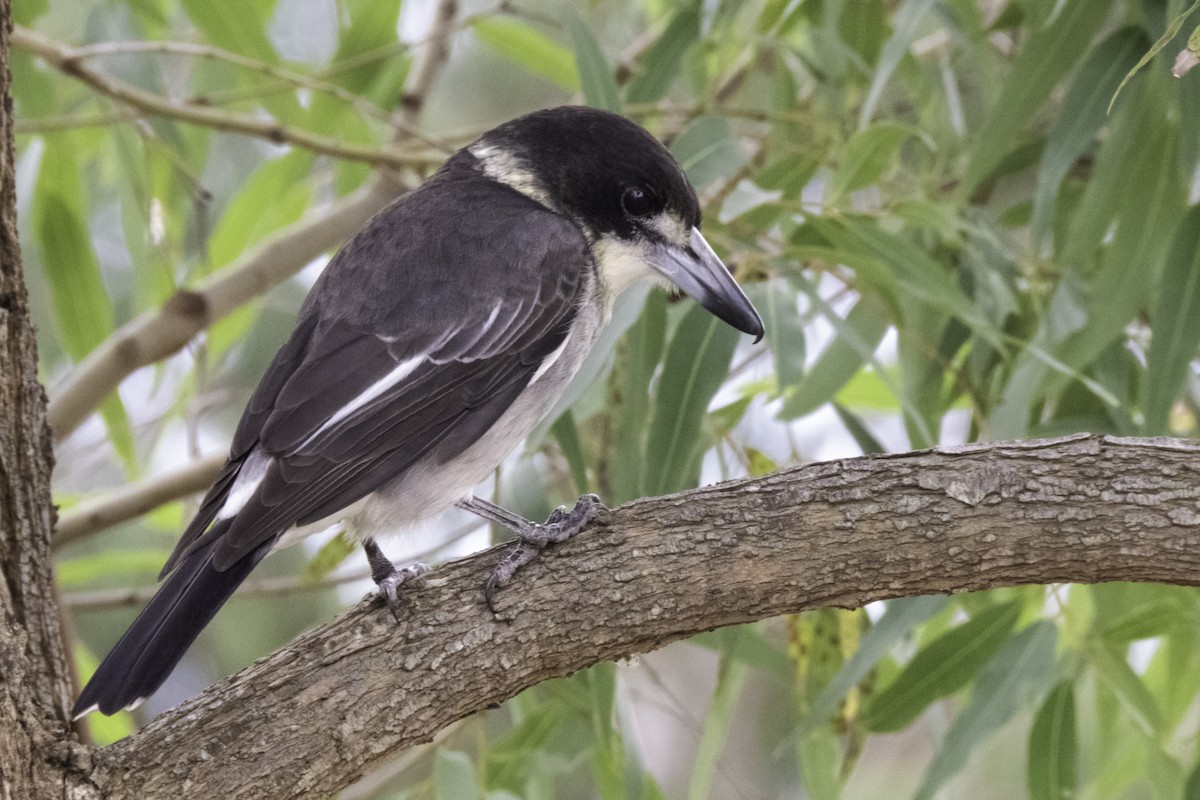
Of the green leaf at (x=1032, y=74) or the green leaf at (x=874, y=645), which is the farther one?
the green leaf at (x=1032, y=74)

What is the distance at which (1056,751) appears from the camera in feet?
7.80

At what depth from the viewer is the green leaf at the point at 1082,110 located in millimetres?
2430

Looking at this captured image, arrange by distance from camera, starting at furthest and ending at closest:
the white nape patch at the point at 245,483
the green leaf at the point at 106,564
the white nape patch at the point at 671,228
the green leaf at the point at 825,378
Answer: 1. the green leaf at the point at 106,564
2. the green leaf at the point at 825,378
3. the white nape patch at the point at 671,228
4. the white nape patch at the point at 245,483

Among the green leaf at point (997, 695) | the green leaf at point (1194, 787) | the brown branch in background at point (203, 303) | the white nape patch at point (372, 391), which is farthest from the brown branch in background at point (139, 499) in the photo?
the green leaf at point (1194, 787)

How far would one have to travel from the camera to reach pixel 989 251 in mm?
2643

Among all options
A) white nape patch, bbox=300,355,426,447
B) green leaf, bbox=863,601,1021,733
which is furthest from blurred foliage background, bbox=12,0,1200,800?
white nape patch, bbox=300,355,426,447

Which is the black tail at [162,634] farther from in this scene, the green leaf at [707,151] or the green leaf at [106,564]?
the green leaf at [106,564]

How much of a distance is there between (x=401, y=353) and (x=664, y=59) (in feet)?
3.31

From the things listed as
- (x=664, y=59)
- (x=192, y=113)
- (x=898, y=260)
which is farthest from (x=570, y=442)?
(x=192, y=113)

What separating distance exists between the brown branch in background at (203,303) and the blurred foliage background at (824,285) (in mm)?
35

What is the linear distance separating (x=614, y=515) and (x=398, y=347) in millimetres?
510

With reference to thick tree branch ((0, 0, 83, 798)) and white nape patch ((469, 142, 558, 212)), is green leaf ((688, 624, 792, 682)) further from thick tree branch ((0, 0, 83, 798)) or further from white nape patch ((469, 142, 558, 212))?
thick tree branch ((0, 0, 83, 798))

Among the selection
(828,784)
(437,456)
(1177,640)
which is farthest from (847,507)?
(1177,640)

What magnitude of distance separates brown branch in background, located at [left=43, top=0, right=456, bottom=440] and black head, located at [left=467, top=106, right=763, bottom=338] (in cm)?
42
